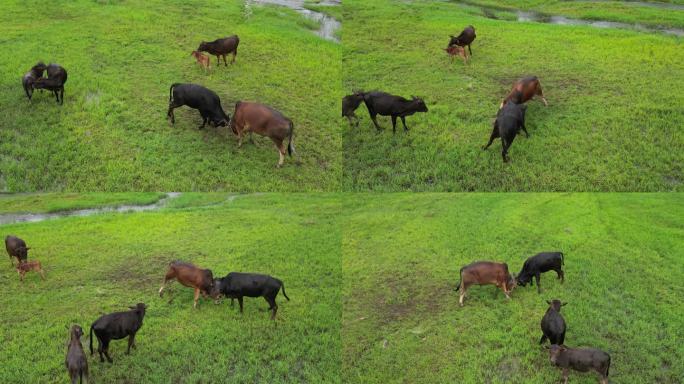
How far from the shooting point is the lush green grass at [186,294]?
8.99m

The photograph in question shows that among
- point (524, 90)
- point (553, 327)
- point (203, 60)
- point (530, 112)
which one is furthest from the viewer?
point (203, 60)

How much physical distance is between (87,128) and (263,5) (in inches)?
472

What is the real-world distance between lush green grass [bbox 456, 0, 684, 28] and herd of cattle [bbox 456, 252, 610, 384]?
13958 millimetres

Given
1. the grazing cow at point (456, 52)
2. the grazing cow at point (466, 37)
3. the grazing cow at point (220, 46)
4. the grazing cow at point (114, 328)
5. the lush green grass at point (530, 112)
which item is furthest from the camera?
the grazing cow at point (466, 37)

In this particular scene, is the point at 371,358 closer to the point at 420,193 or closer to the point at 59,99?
the point at 420,193

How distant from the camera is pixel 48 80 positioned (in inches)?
515

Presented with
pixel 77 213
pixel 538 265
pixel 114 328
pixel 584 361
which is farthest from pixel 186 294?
pixel 584 361

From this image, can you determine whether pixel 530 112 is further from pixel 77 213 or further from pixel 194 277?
pixel 77 213

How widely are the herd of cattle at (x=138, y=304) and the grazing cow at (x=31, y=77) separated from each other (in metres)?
3.50

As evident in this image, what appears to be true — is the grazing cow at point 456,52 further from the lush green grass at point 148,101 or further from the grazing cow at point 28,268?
the grazing cow at point 28,268

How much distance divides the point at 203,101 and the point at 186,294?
13.2ft

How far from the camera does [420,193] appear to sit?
1248 centimetres

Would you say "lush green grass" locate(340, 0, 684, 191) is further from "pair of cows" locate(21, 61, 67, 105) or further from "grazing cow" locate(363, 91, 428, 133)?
"pair of cows" locate(21, 61, 67, 105)

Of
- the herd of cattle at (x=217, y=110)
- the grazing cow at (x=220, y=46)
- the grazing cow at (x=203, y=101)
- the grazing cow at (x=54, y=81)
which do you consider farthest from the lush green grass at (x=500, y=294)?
the grazing cow at (x=54, y=81)
